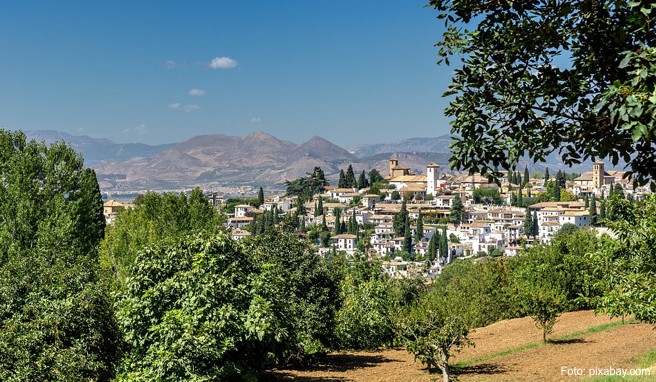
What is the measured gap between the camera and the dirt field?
669 inches

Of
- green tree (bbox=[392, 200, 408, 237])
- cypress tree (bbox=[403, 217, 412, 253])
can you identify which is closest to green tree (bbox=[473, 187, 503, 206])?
green tree (bbox=[392, 200, 408, 237])

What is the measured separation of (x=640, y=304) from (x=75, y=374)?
11.5 m

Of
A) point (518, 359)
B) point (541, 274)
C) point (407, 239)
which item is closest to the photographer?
point (518, 359)

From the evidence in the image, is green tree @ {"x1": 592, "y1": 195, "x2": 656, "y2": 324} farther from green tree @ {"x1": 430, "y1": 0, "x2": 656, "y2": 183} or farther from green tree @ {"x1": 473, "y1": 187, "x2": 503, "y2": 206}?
green tree @ {"x1": 473, "y1": 187, "x2": 503, "y2": 206}

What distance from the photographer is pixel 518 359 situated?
65.7 ft

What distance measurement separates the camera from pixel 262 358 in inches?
518

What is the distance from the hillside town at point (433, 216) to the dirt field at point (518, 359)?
77718 mm

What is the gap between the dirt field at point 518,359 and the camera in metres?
17.0

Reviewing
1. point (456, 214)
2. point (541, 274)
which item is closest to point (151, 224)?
point (541, 274)

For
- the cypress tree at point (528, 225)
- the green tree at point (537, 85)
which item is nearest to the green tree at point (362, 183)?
the cypress tree at point (528, 225)

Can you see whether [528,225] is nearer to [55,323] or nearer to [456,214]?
[456,214]

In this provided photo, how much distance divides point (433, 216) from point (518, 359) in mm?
137519

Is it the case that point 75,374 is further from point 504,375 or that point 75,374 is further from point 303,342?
point 504,375

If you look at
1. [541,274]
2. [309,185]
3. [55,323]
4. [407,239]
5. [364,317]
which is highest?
[309,185]
